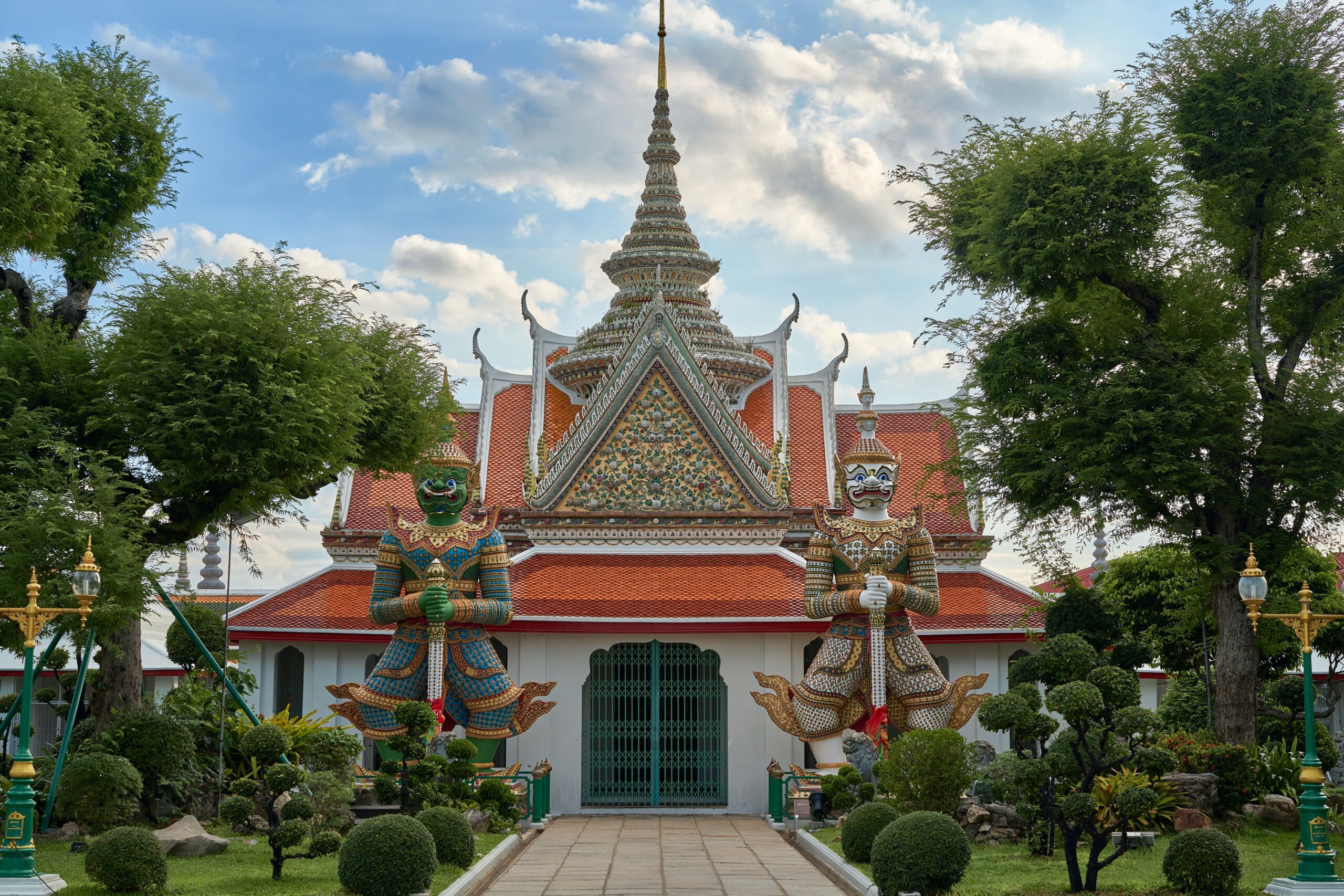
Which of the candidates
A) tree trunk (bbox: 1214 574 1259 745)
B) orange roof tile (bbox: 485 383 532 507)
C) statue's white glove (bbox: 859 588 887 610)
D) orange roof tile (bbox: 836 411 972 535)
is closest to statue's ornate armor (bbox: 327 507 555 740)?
statue's white glove (bbox: 859 588 887 610)

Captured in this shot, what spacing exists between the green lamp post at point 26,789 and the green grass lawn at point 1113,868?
601cm

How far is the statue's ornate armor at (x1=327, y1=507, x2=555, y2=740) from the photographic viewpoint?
14.2 metres

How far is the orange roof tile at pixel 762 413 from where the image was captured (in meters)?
20.7

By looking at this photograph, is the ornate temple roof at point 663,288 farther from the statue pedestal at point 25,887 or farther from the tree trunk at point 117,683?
the statue pedestal at point 25,887

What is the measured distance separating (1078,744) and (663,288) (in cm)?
1252

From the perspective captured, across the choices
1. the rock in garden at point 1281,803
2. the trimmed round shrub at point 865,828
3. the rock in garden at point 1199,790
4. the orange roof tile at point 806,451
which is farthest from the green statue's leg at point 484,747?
the rock in garden at point 1281,803

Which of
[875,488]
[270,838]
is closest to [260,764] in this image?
[270,838]

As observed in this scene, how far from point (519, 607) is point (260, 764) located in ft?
12.0

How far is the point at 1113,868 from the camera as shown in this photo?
10852mm

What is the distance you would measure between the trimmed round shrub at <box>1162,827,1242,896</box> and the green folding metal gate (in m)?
7.41

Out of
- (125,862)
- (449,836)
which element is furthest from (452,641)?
(125,862)

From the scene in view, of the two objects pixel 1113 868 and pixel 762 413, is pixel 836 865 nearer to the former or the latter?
pixel 1113 868

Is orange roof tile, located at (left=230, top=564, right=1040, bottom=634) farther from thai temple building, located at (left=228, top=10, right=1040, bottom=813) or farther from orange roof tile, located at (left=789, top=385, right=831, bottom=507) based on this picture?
orange roof tile, located at (left=789, top=385, right=831, bottom=507)

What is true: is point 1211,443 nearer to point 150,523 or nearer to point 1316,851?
point 1316,851
